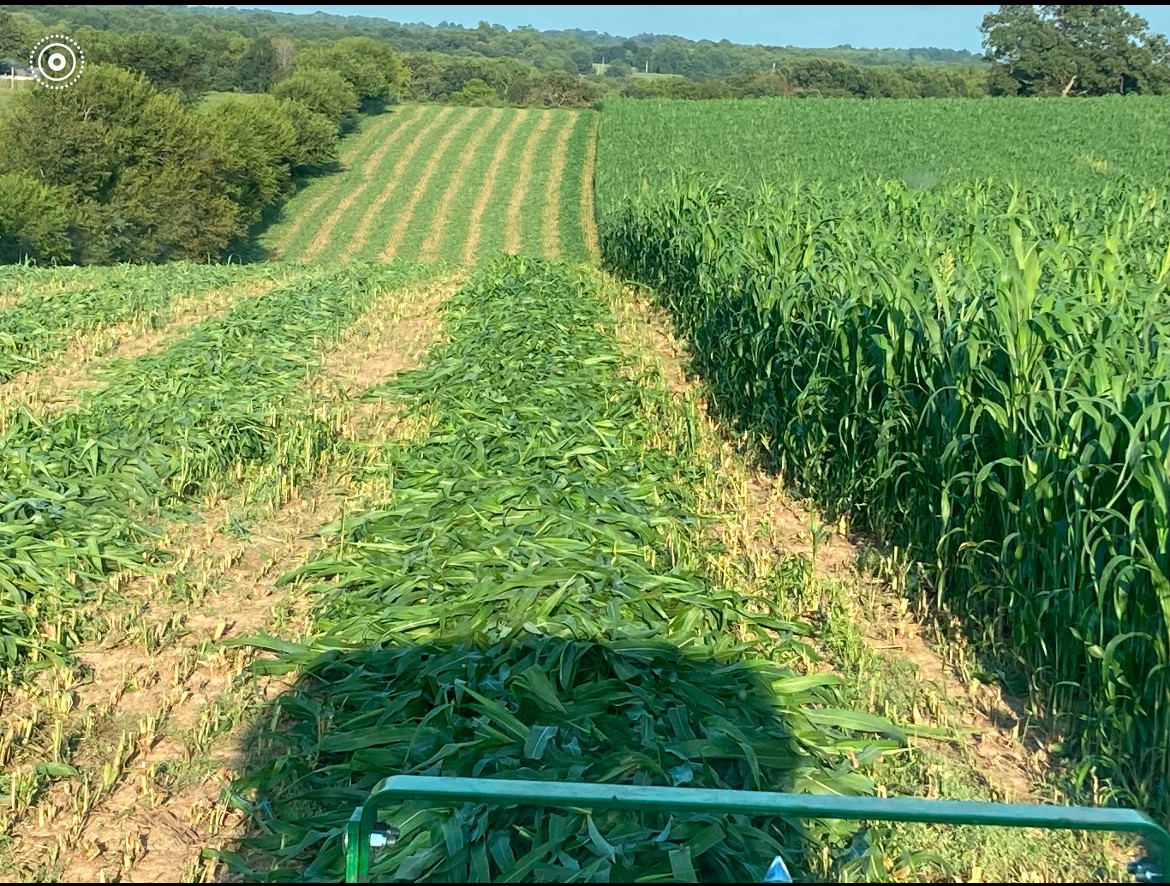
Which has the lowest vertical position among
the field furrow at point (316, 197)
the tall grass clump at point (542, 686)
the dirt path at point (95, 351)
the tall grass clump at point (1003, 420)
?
the field furrow at point (316, 197)

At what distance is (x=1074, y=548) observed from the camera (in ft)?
15.0

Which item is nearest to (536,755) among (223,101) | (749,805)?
(749,805)

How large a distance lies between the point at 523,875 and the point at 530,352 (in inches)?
309

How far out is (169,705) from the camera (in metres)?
4.85

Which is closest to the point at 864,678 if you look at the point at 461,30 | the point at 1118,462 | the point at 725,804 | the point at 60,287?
the point at 1118,462

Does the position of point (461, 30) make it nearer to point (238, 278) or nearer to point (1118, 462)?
point (238, 278)

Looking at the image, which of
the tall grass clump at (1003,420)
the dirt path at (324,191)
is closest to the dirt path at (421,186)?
the dirt path at (324,191)

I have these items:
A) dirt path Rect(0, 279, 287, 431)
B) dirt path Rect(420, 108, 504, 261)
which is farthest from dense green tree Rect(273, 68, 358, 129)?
dirt path Rect(0, 279, 287, 431)

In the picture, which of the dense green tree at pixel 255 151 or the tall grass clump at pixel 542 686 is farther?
the dense green tree at pixel 255 151

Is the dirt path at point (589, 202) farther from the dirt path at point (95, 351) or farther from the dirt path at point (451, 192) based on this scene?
the dirt path at point (95, 351)

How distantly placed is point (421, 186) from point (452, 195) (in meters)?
2.33

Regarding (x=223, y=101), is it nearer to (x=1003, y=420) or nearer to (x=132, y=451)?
(x=132, y=451)

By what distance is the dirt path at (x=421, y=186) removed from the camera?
124 feet

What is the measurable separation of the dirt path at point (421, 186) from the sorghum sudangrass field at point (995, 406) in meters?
26.5
